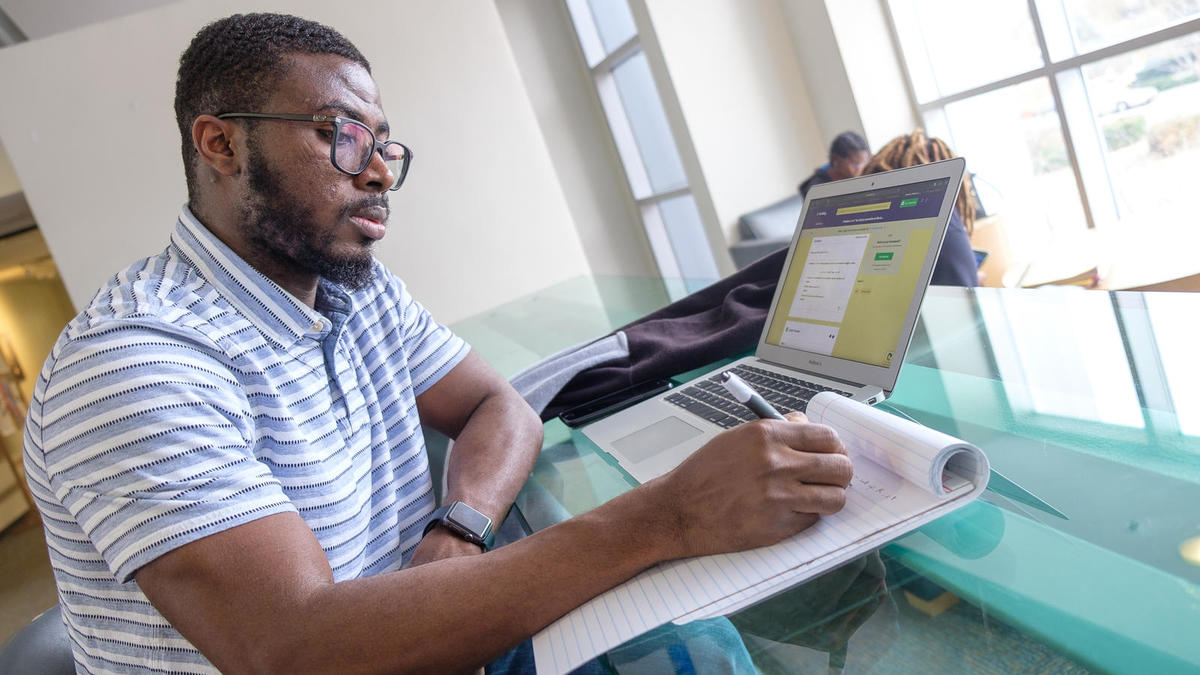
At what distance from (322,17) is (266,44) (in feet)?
9.38

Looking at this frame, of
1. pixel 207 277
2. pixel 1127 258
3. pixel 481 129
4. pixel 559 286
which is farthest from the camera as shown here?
pixel 481 129

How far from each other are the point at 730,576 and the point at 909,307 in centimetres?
45

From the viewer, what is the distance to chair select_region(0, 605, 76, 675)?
1011 millimetres

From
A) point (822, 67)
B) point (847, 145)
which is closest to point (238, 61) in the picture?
point (847, 145)

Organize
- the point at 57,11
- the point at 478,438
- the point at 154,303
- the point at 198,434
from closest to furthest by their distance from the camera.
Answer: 1. the point at 198,434
2. the point at 154,303
3. the point at 478,438
4. the point at 57,11

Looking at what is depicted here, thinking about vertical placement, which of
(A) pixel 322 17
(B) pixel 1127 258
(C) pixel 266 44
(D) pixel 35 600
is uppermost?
(A) pixel 322 17

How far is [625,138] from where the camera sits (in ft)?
22.4

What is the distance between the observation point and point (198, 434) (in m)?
0.78

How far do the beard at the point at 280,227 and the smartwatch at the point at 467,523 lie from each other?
375mm

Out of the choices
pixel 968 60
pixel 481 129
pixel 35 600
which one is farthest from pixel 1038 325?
pixel 35 600

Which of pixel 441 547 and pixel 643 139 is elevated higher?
pixel 643 139

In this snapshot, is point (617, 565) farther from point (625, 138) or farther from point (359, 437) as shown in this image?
point (625, 138)

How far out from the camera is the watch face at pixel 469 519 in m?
1.07

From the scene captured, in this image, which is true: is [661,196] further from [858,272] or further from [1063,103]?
[858,272]
